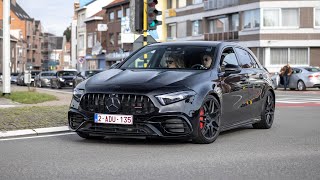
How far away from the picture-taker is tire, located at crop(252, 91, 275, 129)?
34.8ft

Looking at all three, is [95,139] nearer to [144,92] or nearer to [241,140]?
[144,92]

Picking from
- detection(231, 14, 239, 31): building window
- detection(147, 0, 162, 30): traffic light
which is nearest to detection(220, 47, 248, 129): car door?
detection(147, 0, 162, 30): traffic light

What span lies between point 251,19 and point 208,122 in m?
38.0

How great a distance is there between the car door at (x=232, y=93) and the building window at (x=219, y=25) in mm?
39862

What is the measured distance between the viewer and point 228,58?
9570mm

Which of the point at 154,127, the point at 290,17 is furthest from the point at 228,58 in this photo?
the point at 290,17

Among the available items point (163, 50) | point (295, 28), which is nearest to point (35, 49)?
point (295, 28)

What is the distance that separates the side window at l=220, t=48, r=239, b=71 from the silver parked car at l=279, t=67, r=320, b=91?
919 inches

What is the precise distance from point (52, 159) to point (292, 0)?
3920 cm

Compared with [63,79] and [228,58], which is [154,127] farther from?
[63,79]

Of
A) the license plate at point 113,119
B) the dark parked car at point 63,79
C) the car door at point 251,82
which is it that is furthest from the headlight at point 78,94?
the dark parked car at point 63,79

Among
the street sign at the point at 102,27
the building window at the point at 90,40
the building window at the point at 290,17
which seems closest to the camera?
the building window at the point at 290,17

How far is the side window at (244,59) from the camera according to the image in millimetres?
10102

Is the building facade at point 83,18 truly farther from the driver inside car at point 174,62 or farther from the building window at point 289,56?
the driver inside car at point 174,62
